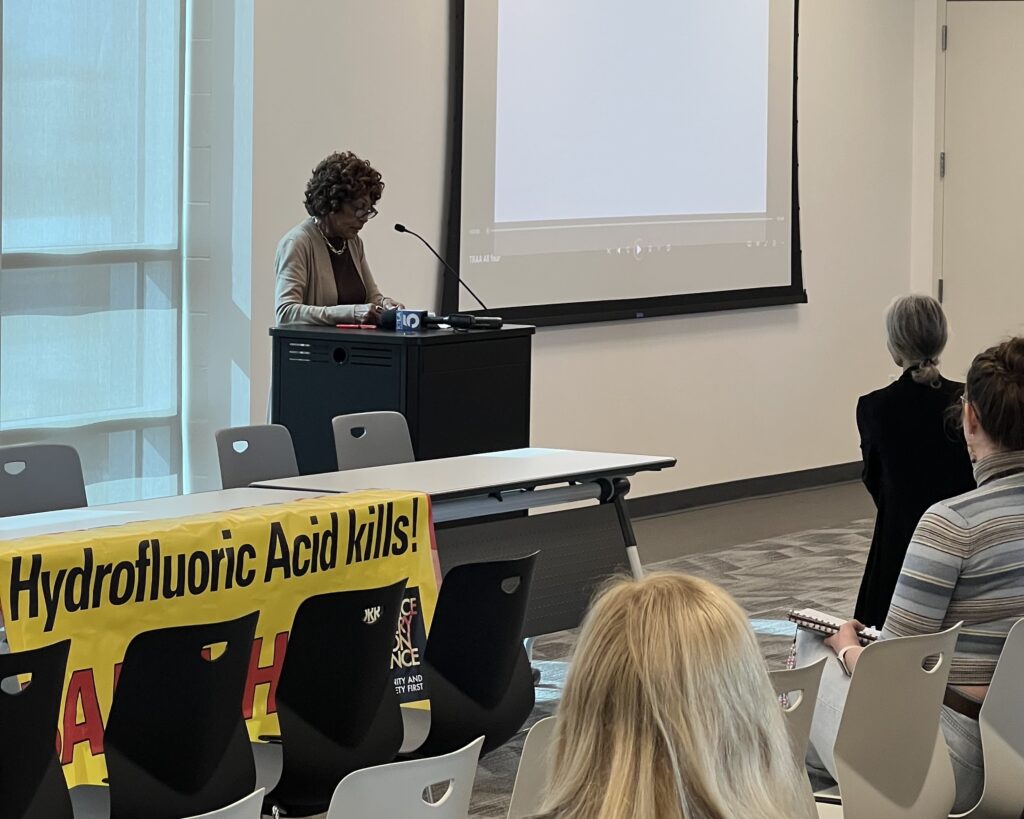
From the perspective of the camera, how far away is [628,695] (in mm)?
1442

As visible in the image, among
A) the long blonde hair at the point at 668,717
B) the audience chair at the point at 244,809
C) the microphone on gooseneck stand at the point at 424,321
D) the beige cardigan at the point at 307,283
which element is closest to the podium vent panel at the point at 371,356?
the microphone on gooseneck stand at the point at 424,321

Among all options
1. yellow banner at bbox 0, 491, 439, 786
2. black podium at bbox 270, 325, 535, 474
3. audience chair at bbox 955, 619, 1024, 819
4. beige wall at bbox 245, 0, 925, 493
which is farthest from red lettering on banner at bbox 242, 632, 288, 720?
beige wall at bbox 245, 0, 925, 493

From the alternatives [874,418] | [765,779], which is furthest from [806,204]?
[765,779]

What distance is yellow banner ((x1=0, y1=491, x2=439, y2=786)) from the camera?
9.43 feet

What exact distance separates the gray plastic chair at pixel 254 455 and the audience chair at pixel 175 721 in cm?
178

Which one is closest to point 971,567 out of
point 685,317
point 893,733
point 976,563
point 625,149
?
point 976,563

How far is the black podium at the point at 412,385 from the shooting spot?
195 inches

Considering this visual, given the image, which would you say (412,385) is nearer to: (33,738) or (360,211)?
(360,211)

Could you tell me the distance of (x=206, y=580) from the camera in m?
3.15

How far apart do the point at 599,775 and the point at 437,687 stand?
5.80 ft

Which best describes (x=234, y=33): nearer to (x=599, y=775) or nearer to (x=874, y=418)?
(x=874, y=418)

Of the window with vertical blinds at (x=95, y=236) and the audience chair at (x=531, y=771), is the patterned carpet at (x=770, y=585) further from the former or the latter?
the window with vertical blinds at (x=95, y=236)

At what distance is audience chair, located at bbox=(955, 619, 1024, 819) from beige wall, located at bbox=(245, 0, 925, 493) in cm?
377

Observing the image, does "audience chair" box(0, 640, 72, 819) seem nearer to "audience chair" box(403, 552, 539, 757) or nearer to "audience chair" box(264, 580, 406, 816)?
"audience chair" box(264, 580, 406, 816)
